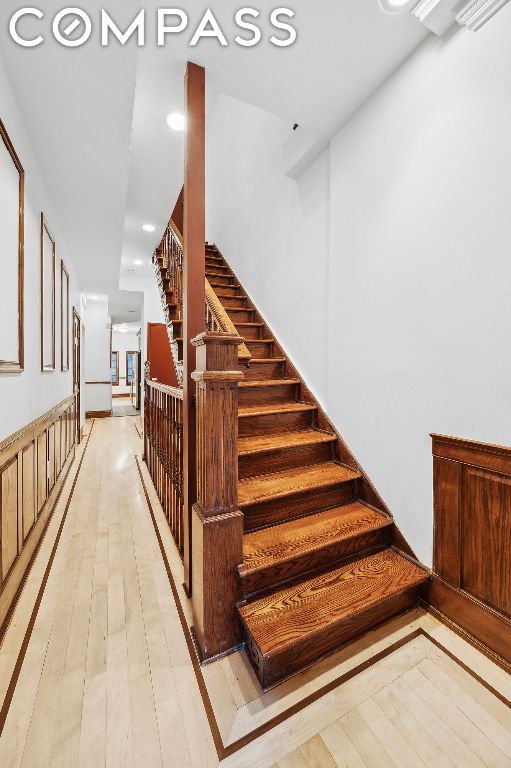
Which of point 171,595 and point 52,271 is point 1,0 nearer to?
point 52,271

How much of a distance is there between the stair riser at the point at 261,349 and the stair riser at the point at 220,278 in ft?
4.55

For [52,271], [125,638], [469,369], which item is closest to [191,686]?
[125,638]

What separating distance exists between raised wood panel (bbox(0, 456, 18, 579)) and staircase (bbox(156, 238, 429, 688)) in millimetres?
1236

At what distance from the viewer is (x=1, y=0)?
1430 mm

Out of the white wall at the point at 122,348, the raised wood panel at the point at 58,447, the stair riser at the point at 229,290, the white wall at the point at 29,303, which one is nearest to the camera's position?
the white wall at the point at 29,303

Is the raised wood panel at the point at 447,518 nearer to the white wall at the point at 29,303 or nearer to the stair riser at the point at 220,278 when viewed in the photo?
the white wall at the point at 29,303

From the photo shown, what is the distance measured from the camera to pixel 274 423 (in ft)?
8.71

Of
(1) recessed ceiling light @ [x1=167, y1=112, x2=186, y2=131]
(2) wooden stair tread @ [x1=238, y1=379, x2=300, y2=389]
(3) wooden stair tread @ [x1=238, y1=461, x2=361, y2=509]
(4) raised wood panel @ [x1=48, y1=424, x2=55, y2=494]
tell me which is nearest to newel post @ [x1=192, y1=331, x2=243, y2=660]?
(3) wooden stair tread @ [x1=238, y1=461, x2=361, y2=509]

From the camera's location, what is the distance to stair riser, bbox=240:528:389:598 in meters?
1.56

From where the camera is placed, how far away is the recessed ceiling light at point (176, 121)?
285 cm

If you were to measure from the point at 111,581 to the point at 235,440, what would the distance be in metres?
1.32

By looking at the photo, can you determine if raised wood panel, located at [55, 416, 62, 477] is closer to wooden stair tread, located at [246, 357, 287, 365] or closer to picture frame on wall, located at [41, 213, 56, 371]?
picture frame on wall, located at [41, 213, 56, 371]

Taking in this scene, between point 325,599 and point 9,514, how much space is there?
173 cm

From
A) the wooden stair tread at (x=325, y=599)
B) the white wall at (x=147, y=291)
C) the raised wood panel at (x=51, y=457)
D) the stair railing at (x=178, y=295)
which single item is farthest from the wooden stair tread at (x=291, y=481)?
the white wall at (x=147, y=291)
